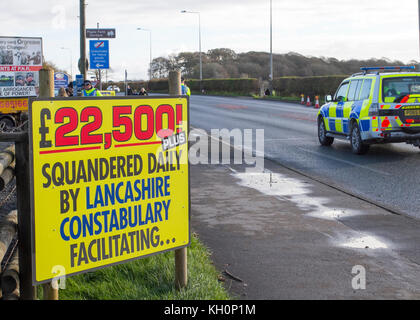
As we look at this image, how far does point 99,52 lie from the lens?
2919 centimetres

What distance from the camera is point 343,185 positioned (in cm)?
1076

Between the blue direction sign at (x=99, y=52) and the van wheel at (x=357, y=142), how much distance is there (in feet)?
56.3

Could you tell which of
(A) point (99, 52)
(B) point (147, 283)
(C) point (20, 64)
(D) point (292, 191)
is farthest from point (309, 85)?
(B) point (147, 283)

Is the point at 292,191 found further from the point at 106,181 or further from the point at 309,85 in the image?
the point at 309,85

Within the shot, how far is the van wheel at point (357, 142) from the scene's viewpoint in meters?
14.4

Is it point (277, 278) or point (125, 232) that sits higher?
point (125, 232)

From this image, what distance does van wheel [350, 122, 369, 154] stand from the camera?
14375 mm

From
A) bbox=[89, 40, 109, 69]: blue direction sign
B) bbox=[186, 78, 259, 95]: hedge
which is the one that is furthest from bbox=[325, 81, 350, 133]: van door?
bbox=[186, 78, 259, 95]: hedge

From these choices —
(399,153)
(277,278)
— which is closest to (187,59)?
(399,153)

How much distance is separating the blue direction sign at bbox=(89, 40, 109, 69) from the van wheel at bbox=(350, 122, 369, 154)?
1715 cm
